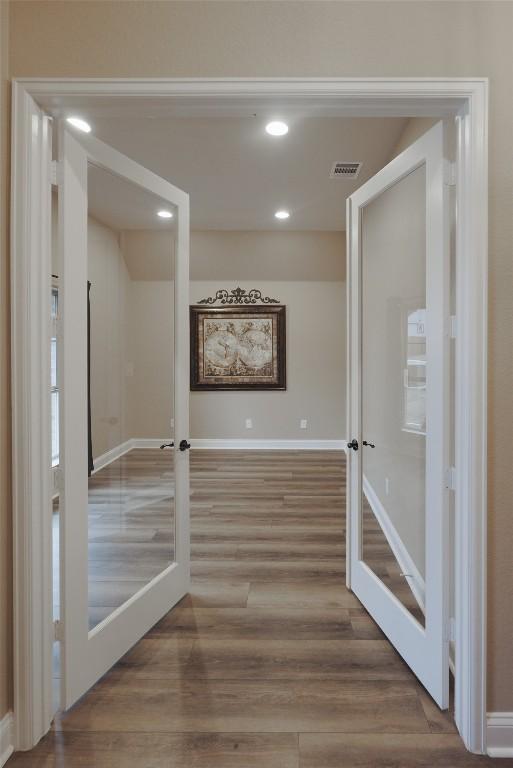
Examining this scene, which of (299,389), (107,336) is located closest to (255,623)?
(107,336)

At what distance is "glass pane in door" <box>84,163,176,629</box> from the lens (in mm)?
2154

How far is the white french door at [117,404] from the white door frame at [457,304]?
0.14 meters

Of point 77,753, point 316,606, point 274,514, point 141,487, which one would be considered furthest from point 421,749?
point 274,514

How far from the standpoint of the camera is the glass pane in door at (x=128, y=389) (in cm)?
215

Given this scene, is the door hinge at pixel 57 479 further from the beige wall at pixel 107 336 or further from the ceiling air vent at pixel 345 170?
the ceiling air vent at pixel 345 170

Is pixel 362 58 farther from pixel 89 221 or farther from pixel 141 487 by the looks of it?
pixel 141 487

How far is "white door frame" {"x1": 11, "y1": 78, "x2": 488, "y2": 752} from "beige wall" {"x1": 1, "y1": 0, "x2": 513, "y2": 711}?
0.16 ft

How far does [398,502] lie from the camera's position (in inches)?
98.4

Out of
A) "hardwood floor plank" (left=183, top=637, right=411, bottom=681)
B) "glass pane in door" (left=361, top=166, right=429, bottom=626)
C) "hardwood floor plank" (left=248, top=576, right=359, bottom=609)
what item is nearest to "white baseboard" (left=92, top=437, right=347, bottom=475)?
"hardwood floor plank" (left=248, top=576, right=359, bottom=609)

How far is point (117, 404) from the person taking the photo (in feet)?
7.79

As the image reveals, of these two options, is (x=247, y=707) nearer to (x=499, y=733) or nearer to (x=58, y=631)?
(x=58, y=631)

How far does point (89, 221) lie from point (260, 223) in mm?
4713

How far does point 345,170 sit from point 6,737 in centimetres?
457

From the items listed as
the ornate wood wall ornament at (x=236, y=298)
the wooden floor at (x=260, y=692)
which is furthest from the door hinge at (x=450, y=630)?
the ornate wood wall ornament at (x=236, y=298)
